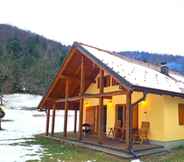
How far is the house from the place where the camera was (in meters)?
11.1

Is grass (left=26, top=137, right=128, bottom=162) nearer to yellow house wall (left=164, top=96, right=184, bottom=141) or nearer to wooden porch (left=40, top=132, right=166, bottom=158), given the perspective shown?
wooden porch (left=40, top=132, right=166, bottom=158)

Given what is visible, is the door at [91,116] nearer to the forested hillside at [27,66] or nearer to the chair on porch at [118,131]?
the chair on porch at [118,131]

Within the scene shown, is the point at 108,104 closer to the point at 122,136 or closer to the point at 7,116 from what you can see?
the point at 122,136

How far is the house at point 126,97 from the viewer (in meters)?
11.1

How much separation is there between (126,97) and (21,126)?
15.8 m

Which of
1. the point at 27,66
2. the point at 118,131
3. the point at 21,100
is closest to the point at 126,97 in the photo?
the point at 118,131

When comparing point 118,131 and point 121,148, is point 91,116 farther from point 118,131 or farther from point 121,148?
point 121,148

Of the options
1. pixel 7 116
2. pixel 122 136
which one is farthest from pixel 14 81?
pixel 122 136

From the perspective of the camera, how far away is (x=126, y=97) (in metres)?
11.0

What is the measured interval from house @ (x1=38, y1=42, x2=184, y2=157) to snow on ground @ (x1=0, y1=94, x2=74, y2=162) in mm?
2930

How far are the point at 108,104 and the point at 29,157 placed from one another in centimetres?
694

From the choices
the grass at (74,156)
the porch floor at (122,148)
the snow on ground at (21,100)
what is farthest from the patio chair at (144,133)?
the snow on ground at (21,100)

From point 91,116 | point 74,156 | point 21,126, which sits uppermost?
point 91,116

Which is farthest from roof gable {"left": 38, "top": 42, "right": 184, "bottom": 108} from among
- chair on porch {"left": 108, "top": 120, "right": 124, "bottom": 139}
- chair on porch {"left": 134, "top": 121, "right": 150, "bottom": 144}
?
chair on porch {"left": 108, "top": 120, "right": 124, "bottom": 139}
